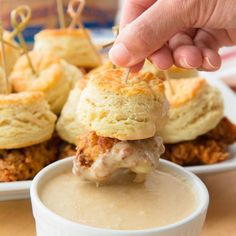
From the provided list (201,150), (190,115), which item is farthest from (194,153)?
(190,115)

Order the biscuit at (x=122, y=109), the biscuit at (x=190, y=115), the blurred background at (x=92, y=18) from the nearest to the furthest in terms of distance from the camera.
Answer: the biscuit at (x=122, y=109) → the biscuit at (x=190, y=115) → the blurred background at (x=92, y=18)

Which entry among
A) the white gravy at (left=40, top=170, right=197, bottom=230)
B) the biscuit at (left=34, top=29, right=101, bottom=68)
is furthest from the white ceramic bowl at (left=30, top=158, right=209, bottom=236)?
the biscuit at (left=34, top=29, right=101, bottom=68)

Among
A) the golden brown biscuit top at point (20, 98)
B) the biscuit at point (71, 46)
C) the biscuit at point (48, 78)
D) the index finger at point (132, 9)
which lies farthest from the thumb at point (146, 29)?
the biscuit at point (71, 46)

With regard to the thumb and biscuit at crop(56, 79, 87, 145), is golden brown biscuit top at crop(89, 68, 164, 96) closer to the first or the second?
the thumb

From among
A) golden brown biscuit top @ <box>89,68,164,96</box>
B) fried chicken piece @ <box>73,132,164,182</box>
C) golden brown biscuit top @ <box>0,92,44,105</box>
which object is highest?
golden brown biscuit top @ <box>89,68,164,96</box>

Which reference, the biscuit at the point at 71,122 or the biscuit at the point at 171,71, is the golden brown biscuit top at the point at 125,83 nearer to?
the biscuit at the point at 71,122

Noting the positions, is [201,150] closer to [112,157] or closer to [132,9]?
[132,9]

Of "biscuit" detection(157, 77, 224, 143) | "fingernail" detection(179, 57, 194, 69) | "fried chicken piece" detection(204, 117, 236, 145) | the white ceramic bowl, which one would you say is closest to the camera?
the white ceramic bowl
